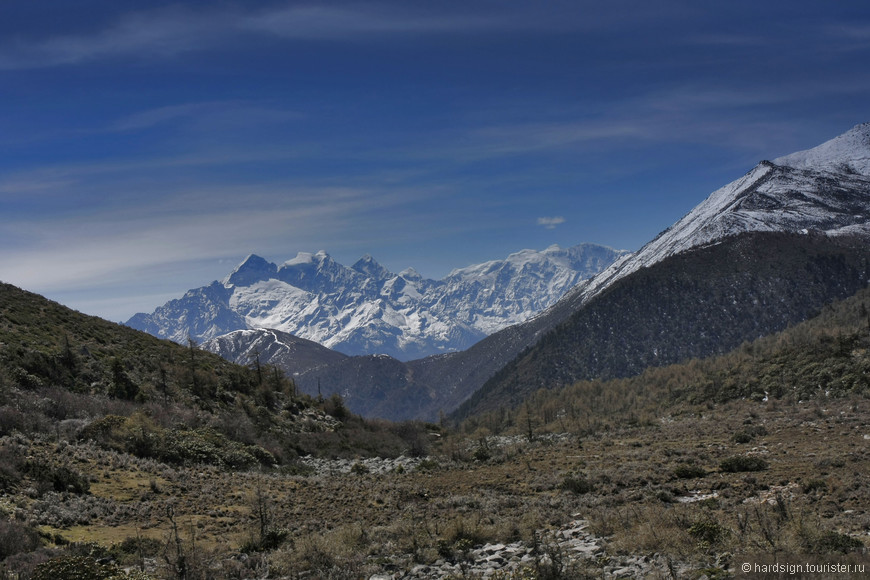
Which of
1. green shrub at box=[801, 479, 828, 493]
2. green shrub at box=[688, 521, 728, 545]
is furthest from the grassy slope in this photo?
green shrub at box=[801, 479, 828, 493]

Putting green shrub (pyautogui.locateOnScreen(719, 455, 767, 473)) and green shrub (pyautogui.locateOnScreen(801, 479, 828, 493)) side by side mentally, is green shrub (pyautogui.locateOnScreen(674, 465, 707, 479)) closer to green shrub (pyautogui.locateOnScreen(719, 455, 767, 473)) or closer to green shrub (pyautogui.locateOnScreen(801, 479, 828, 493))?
green shrub (pyautogui.locateOnScreen(719, 455, 767, 473))

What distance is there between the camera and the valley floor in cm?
1243

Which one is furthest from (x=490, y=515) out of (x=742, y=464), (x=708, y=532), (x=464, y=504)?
(x=742, y=464)

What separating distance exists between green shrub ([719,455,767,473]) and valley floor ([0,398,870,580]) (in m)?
0.08

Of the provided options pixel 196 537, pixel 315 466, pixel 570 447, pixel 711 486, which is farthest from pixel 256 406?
pixel 711 486

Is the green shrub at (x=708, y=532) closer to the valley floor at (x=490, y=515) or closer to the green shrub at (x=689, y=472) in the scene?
the valley floor at (x=490, y=515)

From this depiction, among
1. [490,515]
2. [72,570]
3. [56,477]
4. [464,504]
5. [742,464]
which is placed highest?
[56,477]

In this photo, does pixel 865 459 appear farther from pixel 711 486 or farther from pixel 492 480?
pixel 492 480

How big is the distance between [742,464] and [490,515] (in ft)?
38.4

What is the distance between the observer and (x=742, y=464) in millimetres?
21484

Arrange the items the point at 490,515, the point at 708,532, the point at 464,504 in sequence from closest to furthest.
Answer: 1. the point at 708,532
2. the point at 490,515
3. the point at 464,504

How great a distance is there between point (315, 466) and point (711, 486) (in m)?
27.1

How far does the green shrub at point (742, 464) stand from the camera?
21.1 metres

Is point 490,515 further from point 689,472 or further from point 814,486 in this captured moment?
point 814,486
